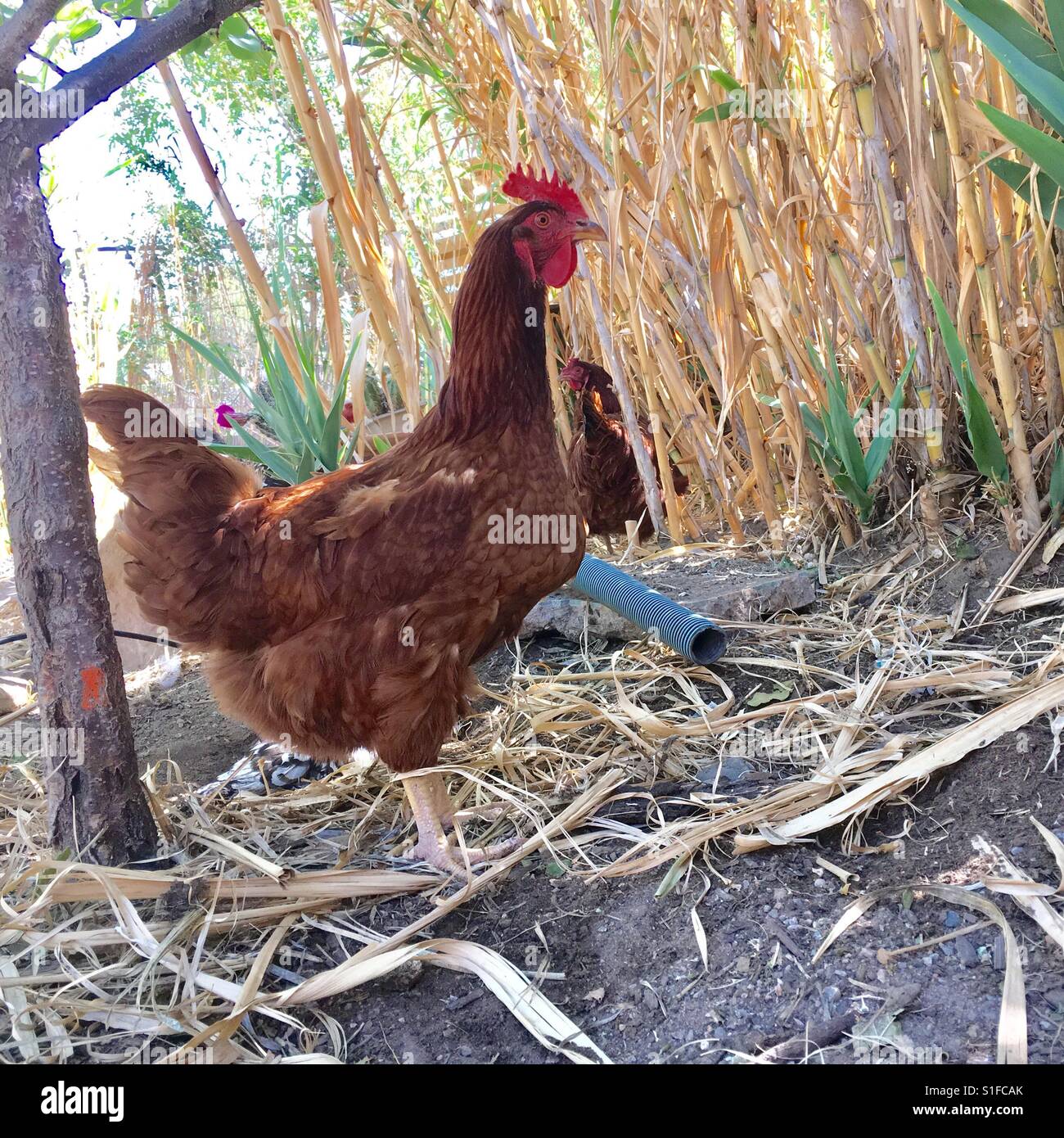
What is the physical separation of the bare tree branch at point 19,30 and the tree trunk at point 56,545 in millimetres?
111

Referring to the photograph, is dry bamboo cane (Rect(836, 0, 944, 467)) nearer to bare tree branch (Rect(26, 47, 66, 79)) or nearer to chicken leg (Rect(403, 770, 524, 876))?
chicken leg (Rect(403, 770, 524, 876))

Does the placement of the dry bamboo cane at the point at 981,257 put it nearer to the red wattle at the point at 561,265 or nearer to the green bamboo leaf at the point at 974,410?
the green bamboo leaf at the point at 974,410

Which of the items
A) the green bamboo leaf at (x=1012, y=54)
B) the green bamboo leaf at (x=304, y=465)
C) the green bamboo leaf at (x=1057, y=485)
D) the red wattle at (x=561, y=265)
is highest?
the green bamboo leaf at (x=1012, y=54)

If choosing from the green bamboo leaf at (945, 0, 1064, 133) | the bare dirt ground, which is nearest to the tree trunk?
the bare dirt ground

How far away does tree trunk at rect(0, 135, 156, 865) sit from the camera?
4.92 feet

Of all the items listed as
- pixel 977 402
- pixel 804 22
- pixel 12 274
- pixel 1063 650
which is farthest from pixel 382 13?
pixel 1063 650

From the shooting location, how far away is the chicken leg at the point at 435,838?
181 centimetres

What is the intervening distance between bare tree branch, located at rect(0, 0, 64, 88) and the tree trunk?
111 mm

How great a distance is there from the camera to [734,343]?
8.59ft

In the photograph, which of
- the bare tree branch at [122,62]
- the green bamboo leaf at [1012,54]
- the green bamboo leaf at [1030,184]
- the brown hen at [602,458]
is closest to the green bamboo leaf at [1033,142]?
the green bamboo leaf at [1012,54]

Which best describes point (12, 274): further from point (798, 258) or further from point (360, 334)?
point (798, 258)

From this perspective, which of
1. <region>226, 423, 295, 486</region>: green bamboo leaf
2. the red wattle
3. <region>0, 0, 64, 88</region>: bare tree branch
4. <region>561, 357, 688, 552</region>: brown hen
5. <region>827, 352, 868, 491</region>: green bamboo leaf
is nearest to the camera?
<region>0, 0, 64, 88</region>: bare tree branch

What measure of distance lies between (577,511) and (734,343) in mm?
1070

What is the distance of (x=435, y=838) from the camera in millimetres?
1854
